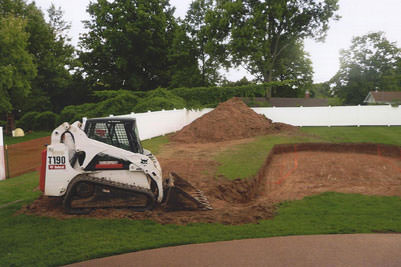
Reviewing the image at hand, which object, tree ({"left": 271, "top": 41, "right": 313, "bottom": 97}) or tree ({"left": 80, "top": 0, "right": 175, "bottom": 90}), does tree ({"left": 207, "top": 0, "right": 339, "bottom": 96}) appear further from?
tree ({"left": 80, "top": 0, "right": 175, "bottom": 90})

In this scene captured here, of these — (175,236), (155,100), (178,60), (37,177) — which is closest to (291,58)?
(178,60)

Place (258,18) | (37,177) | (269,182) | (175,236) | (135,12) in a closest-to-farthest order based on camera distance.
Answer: (175,236)
(37,177)
(269,182)
(258,18)
(135,12)

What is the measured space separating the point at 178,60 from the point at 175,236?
42446mm

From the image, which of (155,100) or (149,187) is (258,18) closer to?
(155,100)

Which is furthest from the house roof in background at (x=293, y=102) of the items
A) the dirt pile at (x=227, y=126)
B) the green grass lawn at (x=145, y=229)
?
the green grass lawn at (x=145, y=229)

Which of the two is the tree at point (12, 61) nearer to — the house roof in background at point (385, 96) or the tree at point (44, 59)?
the tree at point (44, 59)

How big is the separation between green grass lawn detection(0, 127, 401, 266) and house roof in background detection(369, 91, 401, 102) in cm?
5403

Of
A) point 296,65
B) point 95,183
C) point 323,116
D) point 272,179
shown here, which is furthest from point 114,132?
point 296,65

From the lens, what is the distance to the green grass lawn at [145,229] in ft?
20.6

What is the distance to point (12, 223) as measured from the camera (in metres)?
7.81

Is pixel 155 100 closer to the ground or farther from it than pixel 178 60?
closer to the ground

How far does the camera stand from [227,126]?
25031mm

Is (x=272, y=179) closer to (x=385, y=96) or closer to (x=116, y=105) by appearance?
(x=116, y=105)

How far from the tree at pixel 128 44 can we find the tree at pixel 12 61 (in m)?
13.2
